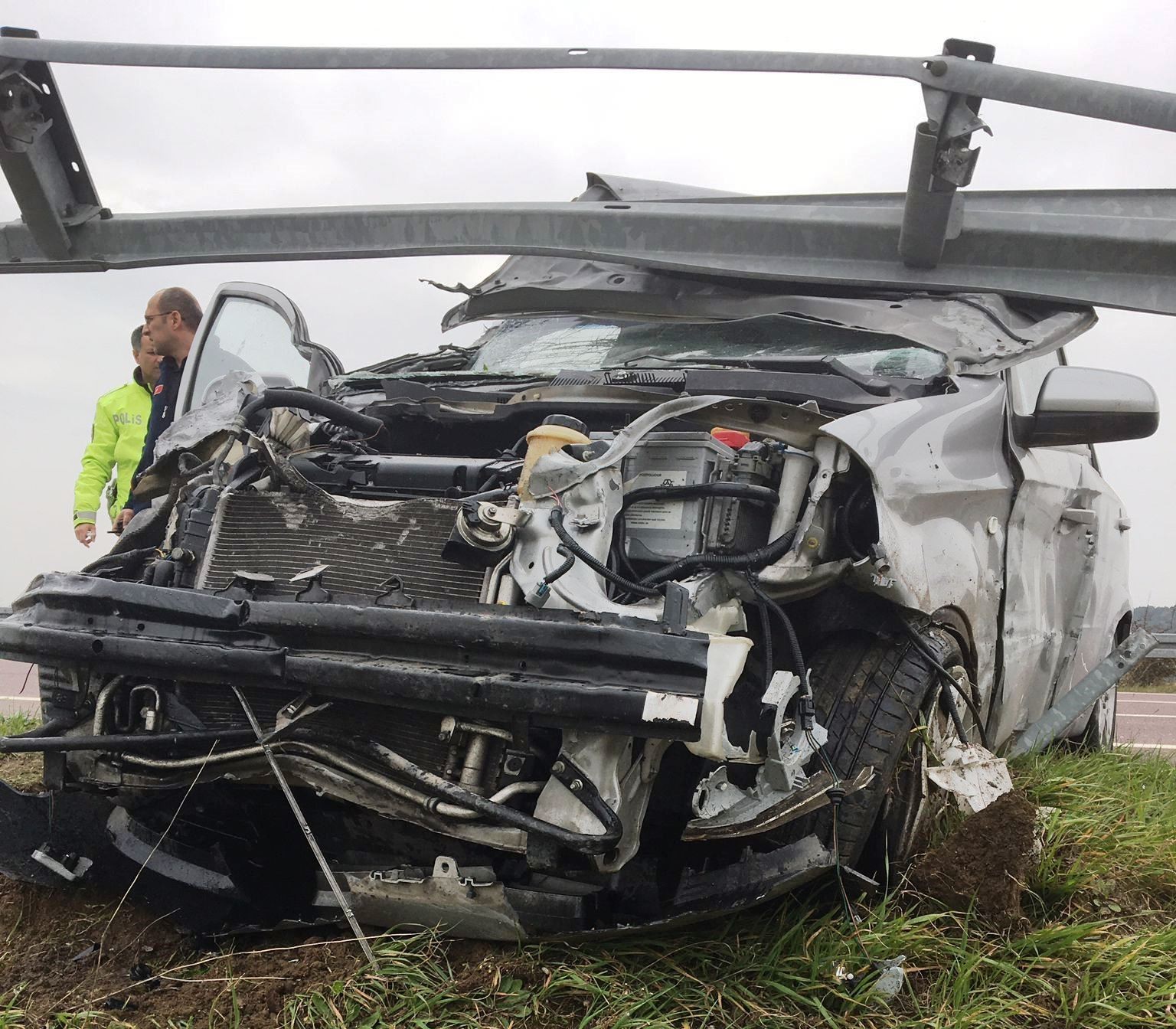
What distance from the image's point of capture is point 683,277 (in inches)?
174

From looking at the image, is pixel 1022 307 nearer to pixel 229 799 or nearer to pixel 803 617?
pixel 803 617

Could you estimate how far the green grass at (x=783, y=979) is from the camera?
105 inches

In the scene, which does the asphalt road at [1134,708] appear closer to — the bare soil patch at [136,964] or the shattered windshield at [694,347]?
the bare soil patch at [136,964]

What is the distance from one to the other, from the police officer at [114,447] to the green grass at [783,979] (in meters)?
3.40

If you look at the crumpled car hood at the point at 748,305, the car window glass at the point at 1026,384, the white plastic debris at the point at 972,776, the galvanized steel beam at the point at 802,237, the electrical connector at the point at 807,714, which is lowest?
the white plastic debris at the point at 972,776

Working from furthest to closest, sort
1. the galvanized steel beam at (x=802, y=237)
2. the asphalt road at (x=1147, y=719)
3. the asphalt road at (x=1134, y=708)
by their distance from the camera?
the asphalt road at (x=1147, y=719) → the asphalt road at (x=1134, y=708) → the galvanized steel beam at (x=802, y=237)

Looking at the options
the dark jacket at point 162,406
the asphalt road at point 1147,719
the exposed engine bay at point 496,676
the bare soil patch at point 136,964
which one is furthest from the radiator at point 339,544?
the asphalt road at point 1147,719

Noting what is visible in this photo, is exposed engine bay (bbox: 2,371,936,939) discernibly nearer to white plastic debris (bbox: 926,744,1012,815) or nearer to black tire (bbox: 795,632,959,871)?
black tire (bbox: 795,632,959,871)

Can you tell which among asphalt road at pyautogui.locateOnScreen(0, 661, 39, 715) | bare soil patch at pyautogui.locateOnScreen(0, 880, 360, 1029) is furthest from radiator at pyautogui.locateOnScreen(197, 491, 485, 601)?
asphalt road at pyautogui.locateOnScreen(0, 661, 39, 715)

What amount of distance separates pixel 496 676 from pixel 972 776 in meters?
1.48

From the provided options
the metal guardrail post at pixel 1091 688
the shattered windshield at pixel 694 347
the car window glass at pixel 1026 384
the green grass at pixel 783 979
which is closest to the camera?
the green grass at pixel 783 979

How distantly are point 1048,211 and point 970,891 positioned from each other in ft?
6.62

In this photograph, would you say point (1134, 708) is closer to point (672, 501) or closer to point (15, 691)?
point (672, 501)

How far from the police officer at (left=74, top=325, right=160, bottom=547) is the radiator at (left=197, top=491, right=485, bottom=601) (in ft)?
9.33
